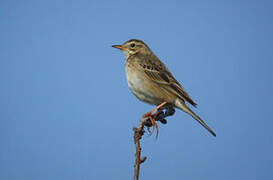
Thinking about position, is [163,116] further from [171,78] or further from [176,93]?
[171,78]

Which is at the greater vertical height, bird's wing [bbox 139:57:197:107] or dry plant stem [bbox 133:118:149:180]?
bird's wing [bbox 139:57:197:107]

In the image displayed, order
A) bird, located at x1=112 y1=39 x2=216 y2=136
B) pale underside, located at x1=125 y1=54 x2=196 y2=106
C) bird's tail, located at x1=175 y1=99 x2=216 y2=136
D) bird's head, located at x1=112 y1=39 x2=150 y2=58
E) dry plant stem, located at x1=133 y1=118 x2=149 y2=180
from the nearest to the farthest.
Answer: dry plant stem, located at x1=133 y1=118 x2=149 y2=180 → bird's tail, located at x1=175 y1=99 x2=216 y2=136 → bird, located at x1=112 y1=39 x2=216 y2=136 → pale underside, located at x1=125 y1=54 x2=196 y2=106 → bird's head, located at x1=112 y1=39 x2=150 y2=58

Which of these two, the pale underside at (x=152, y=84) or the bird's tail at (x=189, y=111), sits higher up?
the pale underside at (x=152, y=84)

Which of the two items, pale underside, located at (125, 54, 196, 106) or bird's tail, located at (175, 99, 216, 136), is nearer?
bird's tail, located at (175, 99, 216, 136)

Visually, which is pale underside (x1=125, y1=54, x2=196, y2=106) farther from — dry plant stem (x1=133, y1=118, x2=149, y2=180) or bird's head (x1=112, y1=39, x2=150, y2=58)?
dry plant stem (x1=133, y1=118, x2=149, y2=180)

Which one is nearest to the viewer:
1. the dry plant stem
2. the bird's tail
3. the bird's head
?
the dry plant stem

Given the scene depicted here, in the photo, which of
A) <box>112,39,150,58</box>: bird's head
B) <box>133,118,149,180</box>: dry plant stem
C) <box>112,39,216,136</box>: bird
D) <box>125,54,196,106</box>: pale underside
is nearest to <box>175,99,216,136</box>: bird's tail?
<box>112,39,216,136</box>: bird

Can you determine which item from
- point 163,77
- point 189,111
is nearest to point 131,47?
point 163,77

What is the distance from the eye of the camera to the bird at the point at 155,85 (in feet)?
27.5

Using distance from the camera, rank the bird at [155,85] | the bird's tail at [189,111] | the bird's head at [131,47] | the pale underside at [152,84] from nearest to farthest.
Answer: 1. the bird's tail at [189,111]
2. the bird at [155,85]
3. the pale underside at [152,84]
4. the bird's head at [131,47]

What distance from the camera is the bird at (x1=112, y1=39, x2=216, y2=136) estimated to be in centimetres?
838

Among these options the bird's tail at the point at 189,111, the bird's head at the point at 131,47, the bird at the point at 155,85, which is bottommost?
the bird's tail at the point at 189,111

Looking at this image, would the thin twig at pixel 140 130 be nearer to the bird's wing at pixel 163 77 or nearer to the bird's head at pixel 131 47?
the bird's wing at pixel 163 77

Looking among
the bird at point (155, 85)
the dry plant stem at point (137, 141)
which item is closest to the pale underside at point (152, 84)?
the bird at point (155, 85)
